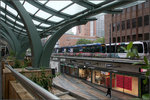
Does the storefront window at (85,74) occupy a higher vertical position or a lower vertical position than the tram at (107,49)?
lower

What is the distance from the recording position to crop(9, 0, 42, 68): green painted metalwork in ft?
30.1

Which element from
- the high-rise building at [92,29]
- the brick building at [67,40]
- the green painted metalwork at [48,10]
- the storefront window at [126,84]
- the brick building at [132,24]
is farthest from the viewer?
the high-rise building at [92,29]

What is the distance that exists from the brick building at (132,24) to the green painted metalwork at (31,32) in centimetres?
2810

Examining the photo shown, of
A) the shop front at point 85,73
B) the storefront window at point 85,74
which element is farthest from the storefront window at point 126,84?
the storefront window at point 85,74

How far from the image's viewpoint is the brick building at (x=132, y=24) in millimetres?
37000

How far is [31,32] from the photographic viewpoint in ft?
30.7

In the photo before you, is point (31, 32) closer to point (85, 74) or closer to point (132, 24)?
point (85, 74)

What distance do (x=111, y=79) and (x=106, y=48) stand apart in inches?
279

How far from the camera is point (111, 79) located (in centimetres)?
2222

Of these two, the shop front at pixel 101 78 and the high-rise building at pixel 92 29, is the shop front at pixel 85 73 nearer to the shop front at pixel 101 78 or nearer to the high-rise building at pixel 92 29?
the shop front at pixel 101 78

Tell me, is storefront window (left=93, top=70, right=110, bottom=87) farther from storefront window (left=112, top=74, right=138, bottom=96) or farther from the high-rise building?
the high-rise building

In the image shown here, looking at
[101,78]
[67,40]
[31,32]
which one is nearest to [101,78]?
[101,78]

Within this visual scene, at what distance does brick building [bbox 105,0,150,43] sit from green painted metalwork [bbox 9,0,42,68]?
28.1 m

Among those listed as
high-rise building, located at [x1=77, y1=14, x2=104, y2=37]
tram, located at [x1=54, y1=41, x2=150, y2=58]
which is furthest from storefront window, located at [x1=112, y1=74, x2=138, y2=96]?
high-rise building, located at [x1=77, y1=14, x2=104, y2=37]
